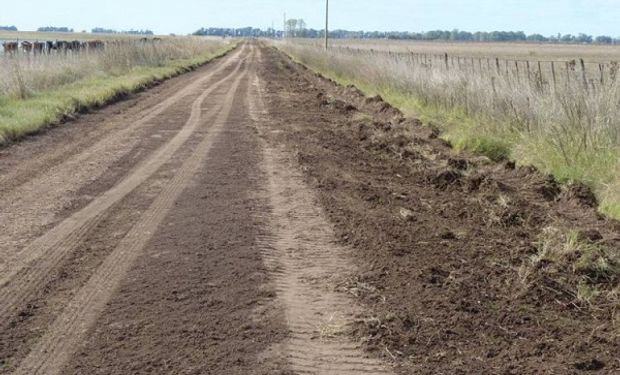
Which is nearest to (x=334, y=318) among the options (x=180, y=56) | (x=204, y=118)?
Answer: (x=204, y=118)

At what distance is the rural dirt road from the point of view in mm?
4371

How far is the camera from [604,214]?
833 cm

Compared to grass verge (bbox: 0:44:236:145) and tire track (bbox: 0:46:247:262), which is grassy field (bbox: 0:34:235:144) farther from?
tire track (bbox: 0:46:247:262)

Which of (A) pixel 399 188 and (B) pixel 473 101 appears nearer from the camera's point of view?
(A) pixel 399 188

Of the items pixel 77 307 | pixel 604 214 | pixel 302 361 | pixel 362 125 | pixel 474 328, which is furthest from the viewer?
pixel 362 125

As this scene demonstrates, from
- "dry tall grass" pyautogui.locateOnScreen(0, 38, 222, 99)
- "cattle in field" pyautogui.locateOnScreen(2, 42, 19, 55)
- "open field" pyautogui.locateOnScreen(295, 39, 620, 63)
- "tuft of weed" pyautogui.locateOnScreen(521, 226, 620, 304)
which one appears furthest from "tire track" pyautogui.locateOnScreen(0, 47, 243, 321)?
"open field" pyautogui.locateOnScreen(295, 39, 620, 63)

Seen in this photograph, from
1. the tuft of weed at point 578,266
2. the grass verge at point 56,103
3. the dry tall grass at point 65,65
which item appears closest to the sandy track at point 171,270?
the tuft of weed at point 578,266

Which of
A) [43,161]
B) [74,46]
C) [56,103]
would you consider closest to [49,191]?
[43,161]

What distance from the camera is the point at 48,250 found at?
6398 millimetres

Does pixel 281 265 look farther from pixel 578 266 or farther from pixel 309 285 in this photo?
pixel 578 266

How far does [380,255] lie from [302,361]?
2.12 meters

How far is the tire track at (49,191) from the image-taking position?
684 centimetres

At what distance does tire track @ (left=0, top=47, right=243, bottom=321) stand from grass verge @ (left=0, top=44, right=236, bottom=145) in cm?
490

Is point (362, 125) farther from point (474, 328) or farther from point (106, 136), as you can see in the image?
point (474, 328)
